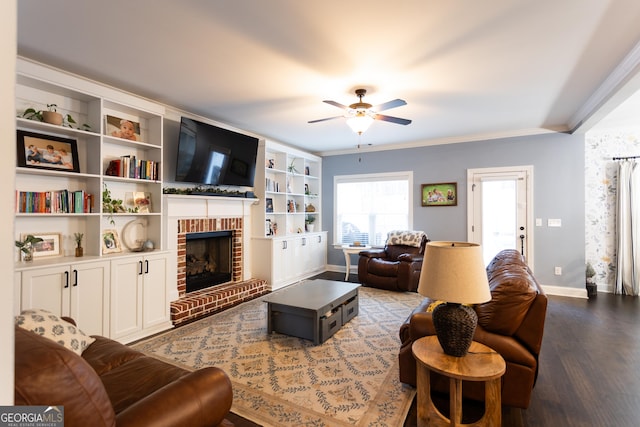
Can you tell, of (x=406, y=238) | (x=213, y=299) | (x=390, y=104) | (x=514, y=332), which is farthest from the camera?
(x=406, y=238)

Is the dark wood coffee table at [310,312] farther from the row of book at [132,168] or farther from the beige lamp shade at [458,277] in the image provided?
the row of book at [132,168]

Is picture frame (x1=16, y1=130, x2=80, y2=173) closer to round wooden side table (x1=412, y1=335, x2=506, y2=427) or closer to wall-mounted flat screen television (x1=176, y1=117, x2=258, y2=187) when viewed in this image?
wall-mounted flat screen television (x1=176, y1=117, x2=258, y2=187)

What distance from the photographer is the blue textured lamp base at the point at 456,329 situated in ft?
5.51

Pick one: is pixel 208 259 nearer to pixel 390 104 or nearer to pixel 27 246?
pixel 27 246

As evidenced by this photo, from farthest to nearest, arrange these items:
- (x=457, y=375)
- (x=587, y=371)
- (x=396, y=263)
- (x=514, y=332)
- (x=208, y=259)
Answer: (x=396, y=263) → (x=208, y=259) → (x=587, y=371) → (x=514, y=332) → (x=457, y=375)

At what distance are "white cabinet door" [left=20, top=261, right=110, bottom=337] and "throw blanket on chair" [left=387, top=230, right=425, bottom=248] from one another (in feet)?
14.2

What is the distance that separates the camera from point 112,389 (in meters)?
1.57

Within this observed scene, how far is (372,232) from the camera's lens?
6488 mm

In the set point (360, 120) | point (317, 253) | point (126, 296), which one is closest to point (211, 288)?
point (126, 296)

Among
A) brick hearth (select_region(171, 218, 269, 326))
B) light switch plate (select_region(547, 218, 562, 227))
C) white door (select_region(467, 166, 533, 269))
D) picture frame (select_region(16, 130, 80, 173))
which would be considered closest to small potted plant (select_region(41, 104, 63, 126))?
picture frame (select_region(16, 130, 80, 173))

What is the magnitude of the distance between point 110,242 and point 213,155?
5.42 feet

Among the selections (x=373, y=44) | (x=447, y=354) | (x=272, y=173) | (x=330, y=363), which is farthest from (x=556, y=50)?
(x=272, y=173)

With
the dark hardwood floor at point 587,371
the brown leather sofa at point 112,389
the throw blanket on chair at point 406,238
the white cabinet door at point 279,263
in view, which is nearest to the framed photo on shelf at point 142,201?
the white cabinet door at point 279,263

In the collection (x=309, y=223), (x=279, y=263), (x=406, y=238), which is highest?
(x=309, y=223)
